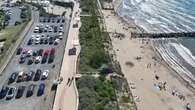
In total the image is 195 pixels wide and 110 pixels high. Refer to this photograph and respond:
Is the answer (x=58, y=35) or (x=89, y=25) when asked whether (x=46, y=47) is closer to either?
(x=58, y=35)

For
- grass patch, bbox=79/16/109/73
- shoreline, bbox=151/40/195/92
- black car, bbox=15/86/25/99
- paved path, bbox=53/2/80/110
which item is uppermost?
grass patch, bbox=79/16/109/73

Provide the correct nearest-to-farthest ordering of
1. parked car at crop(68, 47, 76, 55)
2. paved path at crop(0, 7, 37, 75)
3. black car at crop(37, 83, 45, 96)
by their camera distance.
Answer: black car at crop(37, 83, 45, 96) → paved path at crop(0, 7, 37, 75) → parked car at crop(68, 47, 76, 55)

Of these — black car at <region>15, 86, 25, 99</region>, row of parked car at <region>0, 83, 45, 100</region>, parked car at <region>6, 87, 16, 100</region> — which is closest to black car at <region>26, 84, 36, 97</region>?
row of parked car at <region>0, 83, 45, 100</region>

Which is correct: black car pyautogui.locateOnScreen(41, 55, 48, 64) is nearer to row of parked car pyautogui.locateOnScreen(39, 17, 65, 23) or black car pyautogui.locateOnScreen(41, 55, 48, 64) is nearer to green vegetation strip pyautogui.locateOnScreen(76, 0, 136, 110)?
green vegetation strip pyautogui.locateOnScreen(76, 0, 136, 110)

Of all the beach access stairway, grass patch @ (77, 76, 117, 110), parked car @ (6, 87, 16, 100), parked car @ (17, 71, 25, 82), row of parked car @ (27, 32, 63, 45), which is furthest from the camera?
the beach access stairway

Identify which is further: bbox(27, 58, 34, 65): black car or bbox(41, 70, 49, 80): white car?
bbox(27, 58, 34, 65): black car

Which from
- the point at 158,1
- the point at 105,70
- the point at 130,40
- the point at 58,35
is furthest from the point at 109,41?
the point at 158,1

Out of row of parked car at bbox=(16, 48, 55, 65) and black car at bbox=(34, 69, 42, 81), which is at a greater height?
row of parked car at bbox=(16, 48, 55, 65)

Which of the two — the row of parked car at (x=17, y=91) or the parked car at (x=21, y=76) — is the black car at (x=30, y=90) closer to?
the row of parked car at (x=17, y=91)

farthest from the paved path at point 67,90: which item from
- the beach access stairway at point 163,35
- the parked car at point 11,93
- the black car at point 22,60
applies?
the beach access stairway at point 163,35
